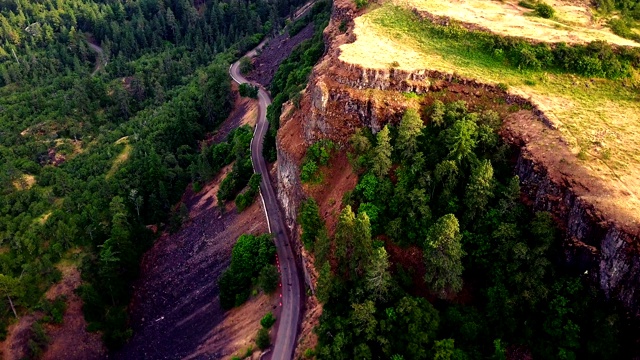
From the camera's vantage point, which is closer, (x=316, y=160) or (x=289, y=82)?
(x=316, y=160)

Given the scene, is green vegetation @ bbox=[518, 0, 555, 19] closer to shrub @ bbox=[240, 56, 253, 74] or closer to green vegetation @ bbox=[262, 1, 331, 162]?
green vegetation @ bbox=[262, 1, 331, 162]

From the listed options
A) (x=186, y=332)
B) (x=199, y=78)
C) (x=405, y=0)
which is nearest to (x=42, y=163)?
(x=199, y=78)

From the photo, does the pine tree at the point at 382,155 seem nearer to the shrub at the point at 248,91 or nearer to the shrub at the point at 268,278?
the shrub at the point at 268,278

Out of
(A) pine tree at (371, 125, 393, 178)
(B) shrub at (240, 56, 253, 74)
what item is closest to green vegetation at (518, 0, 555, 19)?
(A) pine tree at (371, 125, 393, 178)

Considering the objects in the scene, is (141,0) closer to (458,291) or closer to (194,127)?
(194,127)

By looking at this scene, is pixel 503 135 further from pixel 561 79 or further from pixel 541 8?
pixel 541 8

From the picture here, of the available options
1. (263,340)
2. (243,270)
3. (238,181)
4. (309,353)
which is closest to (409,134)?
(309,353)
